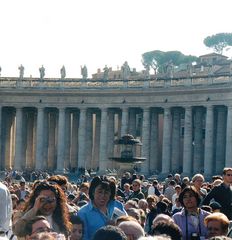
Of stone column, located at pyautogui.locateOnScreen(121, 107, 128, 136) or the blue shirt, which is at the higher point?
stone column, located at pyautogui.locateOnScreen(121, 107, 128, 136)

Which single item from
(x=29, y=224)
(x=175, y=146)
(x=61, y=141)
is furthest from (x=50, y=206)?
(x=61, y=141)

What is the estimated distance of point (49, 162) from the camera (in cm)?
10481

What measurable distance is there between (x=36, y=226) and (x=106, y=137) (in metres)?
81.9

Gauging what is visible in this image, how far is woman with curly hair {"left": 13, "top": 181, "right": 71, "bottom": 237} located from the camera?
15.2 metres

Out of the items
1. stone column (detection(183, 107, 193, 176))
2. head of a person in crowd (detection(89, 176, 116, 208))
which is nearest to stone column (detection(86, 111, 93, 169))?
stone column (detection(183, 107, 193, 176))

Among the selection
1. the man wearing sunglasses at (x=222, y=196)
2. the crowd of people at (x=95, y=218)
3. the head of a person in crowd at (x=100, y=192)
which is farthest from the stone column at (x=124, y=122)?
the head of a person in crowd at (x=100, y=192)

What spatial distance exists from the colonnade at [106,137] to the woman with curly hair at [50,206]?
67742mm

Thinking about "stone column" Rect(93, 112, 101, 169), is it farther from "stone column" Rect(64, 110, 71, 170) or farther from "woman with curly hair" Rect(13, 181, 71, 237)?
"woman with curly hair" Rect(13, 181, 71, 237)

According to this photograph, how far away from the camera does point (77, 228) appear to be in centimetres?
1553

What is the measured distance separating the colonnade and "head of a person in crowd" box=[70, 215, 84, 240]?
68.0 meters

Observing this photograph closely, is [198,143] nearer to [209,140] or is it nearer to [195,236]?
[209,140]

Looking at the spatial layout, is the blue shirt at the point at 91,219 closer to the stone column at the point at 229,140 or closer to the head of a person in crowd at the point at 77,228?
the head of a person in crowd at the point at 77,228

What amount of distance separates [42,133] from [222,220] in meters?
83.1

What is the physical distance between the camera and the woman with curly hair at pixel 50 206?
50.0 feet
